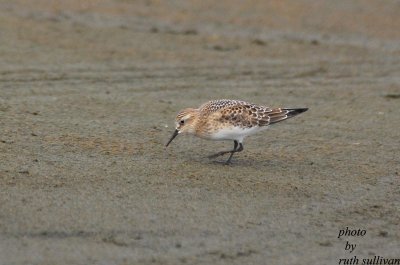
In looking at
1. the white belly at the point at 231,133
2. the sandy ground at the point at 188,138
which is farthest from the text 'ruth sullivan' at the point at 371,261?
the white belly at the point at 231,133

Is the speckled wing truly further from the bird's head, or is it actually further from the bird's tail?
the bird's tail

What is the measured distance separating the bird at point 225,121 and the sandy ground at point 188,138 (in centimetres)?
28

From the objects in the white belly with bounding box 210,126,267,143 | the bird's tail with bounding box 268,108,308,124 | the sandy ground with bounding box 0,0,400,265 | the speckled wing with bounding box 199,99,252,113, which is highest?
the speckled wing with bounding box 199,99,252,113

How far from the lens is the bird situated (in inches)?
341

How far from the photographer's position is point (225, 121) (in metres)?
8.67

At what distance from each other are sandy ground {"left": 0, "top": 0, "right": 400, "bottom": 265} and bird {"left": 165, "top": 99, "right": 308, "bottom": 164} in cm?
28

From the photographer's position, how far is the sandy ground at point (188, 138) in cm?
680

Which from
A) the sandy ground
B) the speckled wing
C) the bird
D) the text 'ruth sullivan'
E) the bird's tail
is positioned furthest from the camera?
the bird's tail

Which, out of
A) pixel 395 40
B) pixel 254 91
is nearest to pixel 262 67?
pixel 254 91

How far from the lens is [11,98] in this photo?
10.7 metres

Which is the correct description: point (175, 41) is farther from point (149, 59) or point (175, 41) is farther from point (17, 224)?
point (17, 224)

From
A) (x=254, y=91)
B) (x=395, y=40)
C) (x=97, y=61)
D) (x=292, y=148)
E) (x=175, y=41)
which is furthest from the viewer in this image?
(x=395, y=40)

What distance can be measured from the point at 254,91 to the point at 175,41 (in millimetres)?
3101

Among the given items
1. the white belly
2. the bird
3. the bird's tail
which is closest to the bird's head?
the bird
